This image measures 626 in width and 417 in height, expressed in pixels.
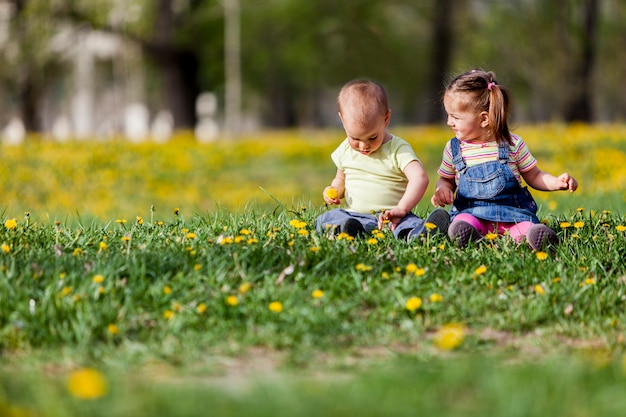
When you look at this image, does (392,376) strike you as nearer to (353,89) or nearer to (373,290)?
(373,290)

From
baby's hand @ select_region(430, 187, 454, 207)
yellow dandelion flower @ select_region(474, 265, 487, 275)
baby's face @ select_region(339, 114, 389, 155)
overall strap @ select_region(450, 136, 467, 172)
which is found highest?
baby's face @ select_region(339, 114, 389, 155)

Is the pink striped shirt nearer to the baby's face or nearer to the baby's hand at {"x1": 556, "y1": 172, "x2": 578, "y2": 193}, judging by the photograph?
the baby's hand at {"x1": 556, "y1": 172, "x2": 578, "y2": 193}

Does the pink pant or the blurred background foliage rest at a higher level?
the blurred background foliage

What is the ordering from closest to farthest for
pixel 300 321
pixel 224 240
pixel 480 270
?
pixel 300 321 → pixel 480 270 → pixel 224 240

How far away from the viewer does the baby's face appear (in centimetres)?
462

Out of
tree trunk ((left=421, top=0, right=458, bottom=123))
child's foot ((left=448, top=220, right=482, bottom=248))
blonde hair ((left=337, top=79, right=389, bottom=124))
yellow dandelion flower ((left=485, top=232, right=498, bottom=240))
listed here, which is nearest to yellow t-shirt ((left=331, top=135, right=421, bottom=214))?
blonde hair ((left=337, top=79, right=389, bottom=124))

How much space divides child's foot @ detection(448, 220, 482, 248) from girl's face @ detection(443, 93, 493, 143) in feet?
2.03

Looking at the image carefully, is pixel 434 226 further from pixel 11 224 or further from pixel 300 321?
pixel 11 224

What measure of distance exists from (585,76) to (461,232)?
1826 centimetres

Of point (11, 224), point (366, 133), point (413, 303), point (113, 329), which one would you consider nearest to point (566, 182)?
point (366, 133)

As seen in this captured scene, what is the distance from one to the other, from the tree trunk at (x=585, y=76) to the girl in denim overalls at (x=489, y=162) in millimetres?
16873

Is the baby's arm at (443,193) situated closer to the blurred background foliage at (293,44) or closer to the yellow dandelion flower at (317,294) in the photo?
the yellow dandelion flower at (317,294)

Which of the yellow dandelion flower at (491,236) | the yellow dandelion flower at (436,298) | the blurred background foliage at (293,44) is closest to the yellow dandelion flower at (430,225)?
the yellow dandelion flower at (491,236)

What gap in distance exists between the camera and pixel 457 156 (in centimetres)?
482
